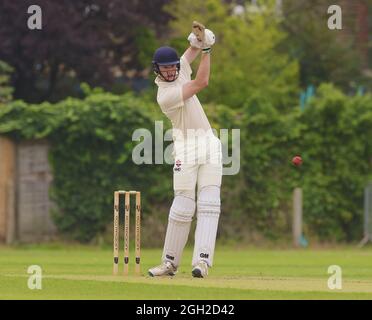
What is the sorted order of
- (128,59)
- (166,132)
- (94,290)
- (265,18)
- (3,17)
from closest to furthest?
1. (94,290)
2. (166,132)
3. (3,17)
4. (128,59)
5. (265,18)

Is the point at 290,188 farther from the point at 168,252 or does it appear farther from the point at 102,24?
the point at 168,252

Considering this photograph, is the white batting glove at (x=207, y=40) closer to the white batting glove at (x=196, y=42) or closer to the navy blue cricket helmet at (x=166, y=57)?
the white batting glove at (x=196, y=42)

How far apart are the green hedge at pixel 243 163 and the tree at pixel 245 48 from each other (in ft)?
27.8

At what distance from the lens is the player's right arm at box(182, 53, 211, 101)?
12930 millimetres

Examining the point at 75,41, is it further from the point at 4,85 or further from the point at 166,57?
the point at 166,57

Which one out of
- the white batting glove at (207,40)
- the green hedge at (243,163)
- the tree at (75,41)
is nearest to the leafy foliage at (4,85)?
the tree at (75,41)

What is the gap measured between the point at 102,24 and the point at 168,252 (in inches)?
756

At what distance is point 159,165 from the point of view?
24.4m

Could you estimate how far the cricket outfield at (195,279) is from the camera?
11.4 metres

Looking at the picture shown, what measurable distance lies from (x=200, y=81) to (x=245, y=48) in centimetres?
2348

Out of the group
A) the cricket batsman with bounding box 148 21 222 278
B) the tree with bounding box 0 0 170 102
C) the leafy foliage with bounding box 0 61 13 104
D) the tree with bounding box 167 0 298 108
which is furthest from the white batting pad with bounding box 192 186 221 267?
the tree with bounding box 167 0 298 108

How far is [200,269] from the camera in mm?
13047
